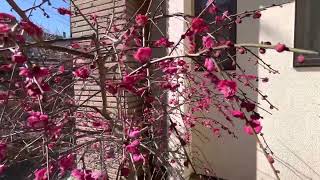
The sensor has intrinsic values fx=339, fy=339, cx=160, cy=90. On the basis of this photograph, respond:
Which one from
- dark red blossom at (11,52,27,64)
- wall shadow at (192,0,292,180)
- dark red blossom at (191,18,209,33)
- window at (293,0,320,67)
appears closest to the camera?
dark red blossom at (11,52,27,64)

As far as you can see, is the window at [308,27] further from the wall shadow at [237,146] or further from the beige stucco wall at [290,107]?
the wall shadow at [237,146]

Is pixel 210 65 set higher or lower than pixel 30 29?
lower

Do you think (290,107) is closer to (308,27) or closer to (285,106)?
(285,106)

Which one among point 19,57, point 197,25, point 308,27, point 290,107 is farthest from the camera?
point 290,107

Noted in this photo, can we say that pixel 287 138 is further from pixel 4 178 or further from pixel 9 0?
pixel 4 178

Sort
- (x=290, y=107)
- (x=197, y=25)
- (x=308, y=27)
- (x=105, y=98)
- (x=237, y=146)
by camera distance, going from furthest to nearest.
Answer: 1. (x=237, y=146)
2. (x=290, y=107)
3. (x=308, y=27)
4. (x=105, y=98)
5. (x=197, y=25)

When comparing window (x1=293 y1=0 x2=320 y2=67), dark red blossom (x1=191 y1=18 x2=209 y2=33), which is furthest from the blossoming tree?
window (x1=293 y1=0 x2=320 y2=67)

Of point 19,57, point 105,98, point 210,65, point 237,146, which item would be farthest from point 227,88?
point 237,146

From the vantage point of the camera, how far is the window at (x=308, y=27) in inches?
131

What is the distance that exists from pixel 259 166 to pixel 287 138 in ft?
A: 1.64

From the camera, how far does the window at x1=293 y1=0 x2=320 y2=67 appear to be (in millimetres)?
3333

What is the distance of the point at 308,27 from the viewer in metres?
3.37

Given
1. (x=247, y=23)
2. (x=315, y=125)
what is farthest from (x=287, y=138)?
(x=247, y=23)

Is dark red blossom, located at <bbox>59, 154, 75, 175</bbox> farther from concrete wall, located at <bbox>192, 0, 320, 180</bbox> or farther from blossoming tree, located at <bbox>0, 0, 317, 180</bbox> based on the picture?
concrete wall, located at <bbox>192, 0, 320, 180</bbox>
